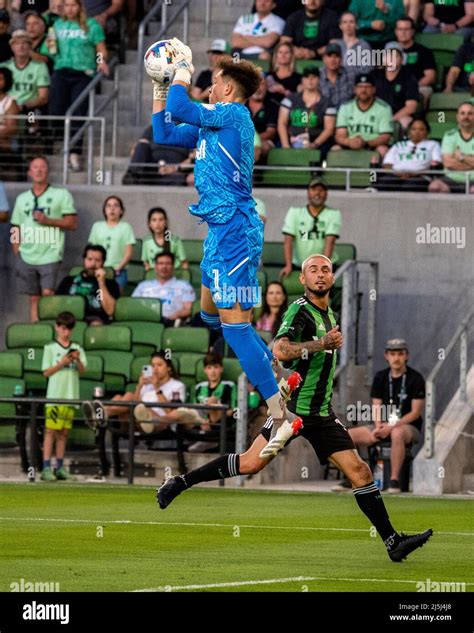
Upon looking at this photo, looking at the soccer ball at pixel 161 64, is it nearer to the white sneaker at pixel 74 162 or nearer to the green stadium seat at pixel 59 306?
the green stadium seat at pixel 59 306

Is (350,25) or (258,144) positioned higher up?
(350,25)

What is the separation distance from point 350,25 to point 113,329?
5476mm

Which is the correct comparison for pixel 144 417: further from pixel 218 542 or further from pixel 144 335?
pixel 218 542

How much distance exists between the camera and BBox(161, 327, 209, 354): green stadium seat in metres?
21.0

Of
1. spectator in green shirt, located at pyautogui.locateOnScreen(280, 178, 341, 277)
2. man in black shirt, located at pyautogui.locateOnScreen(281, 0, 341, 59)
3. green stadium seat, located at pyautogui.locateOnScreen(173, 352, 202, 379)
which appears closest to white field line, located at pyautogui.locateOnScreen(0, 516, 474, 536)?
green stadium seat, located at pyautogui.locateOnScreen(173, 352, 202, 379)

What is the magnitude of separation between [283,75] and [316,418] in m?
13.2

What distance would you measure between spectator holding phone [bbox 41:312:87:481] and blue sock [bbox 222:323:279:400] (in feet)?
27.8

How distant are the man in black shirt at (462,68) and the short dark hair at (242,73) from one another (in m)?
12.5

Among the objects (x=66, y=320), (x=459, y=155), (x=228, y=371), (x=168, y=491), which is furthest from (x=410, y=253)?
(x=168, y=491)

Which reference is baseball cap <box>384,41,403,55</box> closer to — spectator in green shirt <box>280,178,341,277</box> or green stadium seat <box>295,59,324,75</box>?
green stadium seat <box>295,59,324,75</box>

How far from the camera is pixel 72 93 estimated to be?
24.8 m
